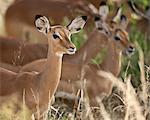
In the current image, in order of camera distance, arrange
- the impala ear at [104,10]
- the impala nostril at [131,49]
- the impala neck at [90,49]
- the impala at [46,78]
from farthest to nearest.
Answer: the impala ear at [104,10] → the impala neck at [90,49] → the impala nostril at [131,49] → the impala at [46,78]

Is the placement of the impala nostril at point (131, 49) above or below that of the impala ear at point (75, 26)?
below

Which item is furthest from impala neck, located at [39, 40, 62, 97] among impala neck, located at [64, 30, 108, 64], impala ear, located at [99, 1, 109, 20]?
impala ear, located at [99, 1, 109, 20]

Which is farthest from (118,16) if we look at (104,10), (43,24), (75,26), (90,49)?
(43,24)

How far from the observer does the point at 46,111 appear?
5332 mm

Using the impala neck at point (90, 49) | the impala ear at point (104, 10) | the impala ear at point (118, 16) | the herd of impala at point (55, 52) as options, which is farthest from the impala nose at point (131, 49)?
the impala ear at point (118, 16)

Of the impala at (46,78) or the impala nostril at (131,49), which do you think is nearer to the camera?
the impala at (46,78)

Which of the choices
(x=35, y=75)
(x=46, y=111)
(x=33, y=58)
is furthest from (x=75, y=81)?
(x=46, y=111)

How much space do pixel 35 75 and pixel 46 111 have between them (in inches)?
20.6

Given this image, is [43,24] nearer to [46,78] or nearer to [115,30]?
[46,78]

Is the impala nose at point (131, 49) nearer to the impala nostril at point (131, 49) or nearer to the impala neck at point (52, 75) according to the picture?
the impala nostril at point (131, 49)

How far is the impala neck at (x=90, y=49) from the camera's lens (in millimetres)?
7648

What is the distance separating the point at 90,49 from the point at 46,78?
2146 millimetres

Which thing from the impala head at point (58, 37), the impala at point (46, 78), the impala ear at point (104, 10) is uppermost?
the impala ear at point (104, 10)

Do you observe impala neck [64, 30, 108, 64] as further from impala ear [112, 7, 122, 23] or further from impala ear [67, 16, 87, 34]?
impala ear [67, 16, 87, 34]
